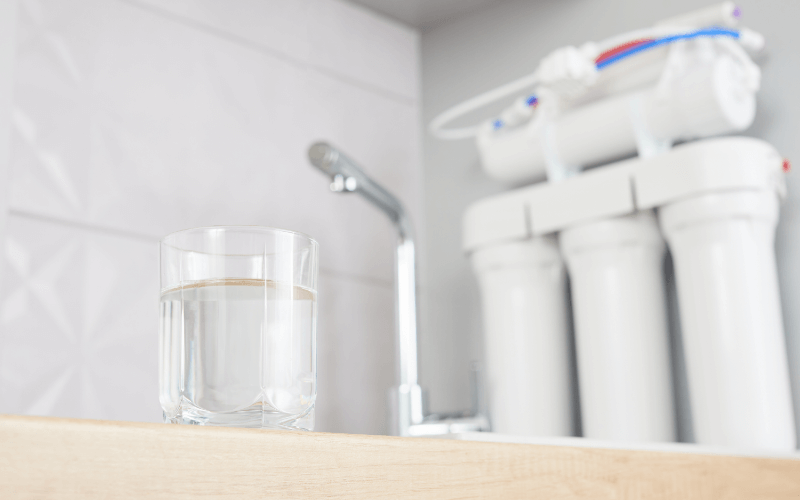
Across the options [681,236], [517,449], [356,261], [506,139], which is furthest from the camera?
[356,261]

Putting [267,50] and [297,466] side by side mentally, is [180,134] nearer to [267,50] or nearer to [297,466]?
[267,50]

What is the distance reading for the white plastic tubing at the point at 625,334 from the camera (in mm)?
873

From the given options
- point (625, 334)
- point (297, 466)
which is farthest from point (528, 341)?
point (297, 466)

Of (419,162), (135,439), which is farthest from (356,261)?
(135,439)

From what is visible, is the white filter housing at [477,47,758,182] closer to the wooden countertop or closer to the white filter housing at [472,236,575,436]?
the white filter housing at [472,236,575,436]

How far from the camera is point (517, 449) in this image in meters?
0.35

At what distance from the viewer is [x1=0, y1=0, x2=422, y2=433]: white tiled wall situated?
0.88 m

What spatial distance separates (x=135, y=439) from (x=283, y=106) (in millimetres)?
979

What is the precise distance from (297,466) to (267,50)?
3.22ft

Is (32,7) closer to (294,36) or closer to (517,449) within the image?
(294,36)

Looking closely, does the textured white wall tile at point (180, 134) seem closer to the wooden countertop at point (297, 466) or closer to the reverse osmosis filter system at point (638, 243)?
the reverse osmosis filter system at point (638, 243)

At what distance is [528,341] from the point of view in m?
0.97

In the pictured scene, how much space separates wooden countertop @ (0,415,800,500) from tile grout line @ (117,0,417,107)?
0.88 m

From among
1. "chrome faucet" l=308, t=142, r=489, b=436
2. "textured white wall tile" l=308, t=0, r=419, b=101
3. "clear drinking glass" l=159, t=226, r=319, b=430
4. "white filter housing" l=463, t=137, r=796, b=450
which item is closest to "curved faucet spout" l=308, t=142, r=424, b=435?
"chrome faucet" l=308, t=142, r=489, b=436
